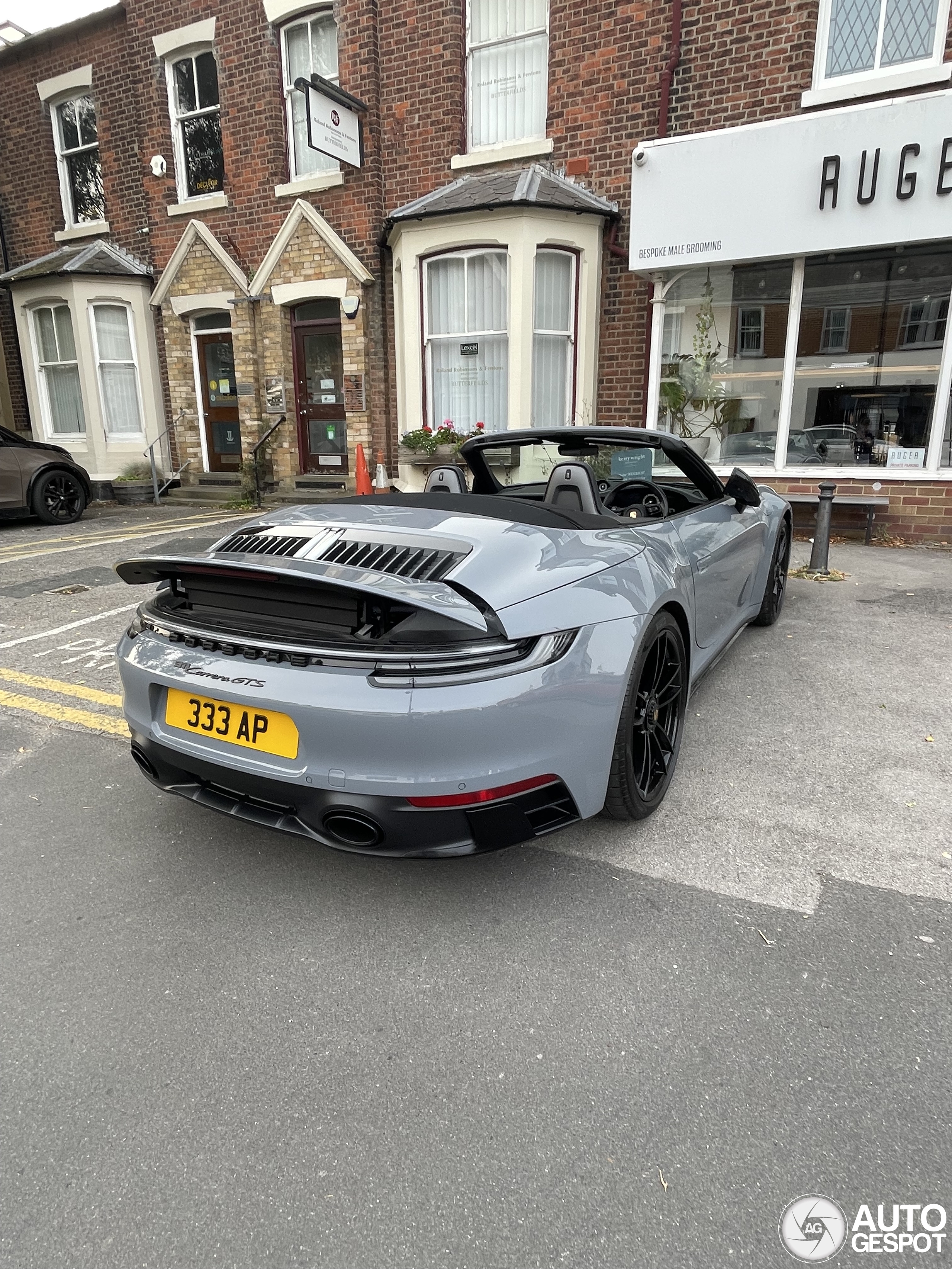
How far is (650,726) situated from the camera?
2.69 metres

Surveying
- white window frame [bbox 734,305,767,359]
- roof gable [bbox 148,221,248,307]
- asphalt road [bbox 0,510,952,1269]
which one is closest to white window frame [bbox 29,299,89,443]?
roof gable [bbox 148,221,248,307]

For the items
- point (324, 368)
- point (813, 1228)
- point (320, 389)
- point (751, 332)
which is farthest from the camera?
point (320, 389)

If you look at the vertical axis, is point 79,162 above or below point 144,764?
above

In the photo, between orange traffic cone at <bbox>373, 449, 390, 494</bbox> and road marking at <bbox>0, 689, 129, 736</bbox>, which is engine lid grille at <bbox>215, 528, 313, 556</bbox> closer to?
road marking at <bbox>0, 689, 129, 736</bbox>

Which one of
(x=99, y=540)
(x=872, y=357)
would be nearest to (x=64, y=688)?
(x=99, y=540)

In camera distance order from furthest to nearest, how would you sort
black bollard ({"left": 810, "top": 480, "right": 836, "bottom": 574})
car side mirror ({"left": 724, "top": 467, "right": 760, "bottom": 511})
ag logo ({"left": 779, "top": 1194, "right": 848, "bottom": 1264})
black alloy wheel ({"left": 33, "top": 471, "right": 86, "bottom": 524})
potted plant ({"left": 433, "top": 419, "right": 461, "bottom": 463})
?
black alloy wheel ({"left": 33, "top": 471, "right": 86, "bottom": 524}), potted plant ({"left": 433, "top": 419, "right": 461, "bottom": 463}), black bollard ({"left": 810, "top": 480, "right": 836, "bottom": 574}), car side mirror ({"left": 724, "top": 467, "right": 760, "bottom": 511}), ag logo ({"left": 779, "top": 1194, "right": 848, "bottom": 1264})

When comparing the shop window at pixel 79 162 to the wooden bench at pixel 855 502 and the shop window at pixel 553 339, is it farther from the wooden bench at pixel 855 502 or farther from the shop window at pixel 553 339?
the wooden bench at pixel 855 502

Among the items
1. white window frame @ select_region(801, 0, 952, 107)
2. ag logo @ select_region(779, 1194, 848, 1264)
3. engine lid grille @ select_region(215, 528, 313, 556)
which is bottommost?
ag logo @ select_region(779, 1194, 848, 1264)

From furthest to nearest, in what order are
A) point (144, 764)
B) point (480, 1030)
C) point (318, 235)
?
point (318, 235) < point (144, 764) < point (480, 1030)

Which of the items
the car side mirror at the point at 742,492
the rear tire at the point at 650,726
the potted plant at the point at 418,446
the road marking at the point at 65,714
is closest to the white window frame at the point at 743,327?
the potted plant at the point at 418,446

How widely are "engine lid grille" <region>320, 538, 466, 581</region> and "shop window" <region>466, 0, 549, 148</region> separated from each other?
30.8 feet

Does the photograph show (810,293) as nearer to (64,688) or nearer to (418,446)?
(418,446)

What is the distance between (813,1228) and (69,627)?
18.1 ft

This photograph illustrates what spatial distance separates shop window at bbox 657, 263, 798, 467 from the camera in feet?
29.2
